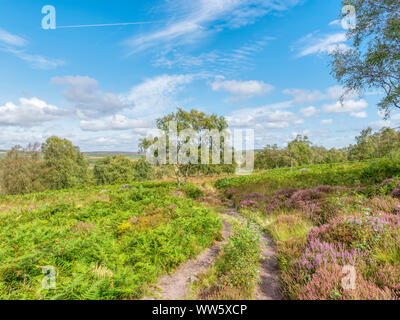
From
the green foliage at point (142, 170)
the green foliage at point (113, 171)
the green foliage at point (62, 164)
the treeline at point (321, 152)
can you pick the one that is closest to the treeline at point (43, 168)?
the green foliage at point (62, 164)

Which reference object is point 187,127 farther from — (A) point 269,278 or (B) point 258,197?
(A) point 269,278

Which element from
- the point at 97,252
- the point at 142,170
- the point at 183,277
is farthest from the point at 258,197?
the point at 142,170

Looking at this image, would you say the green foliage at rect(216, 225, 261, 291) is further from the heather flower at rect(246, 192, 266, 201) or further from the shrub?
the heather flower at rect(246, 192, 266, 201)

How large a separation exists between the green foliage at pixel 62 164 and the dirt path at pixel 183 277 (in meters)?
49.9

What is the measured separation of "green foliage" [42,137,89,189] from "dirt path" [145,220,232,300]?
49.9 m

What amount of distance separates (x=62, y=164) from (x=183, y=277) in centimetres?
5355

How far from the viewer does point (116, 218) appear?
7141 millimetres

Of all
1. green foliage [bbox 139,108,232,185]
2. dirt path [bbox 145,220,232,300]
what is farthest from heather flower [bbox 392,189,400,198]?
green foliage [bbox 139,108,232,185]

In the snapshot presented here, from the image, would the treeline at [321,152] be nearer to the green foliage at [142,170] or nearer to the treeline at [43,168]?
the treeline at [43,168]

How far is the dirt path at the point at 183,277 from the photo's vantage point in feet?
12.5

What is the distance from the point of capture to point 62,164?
45375mm
